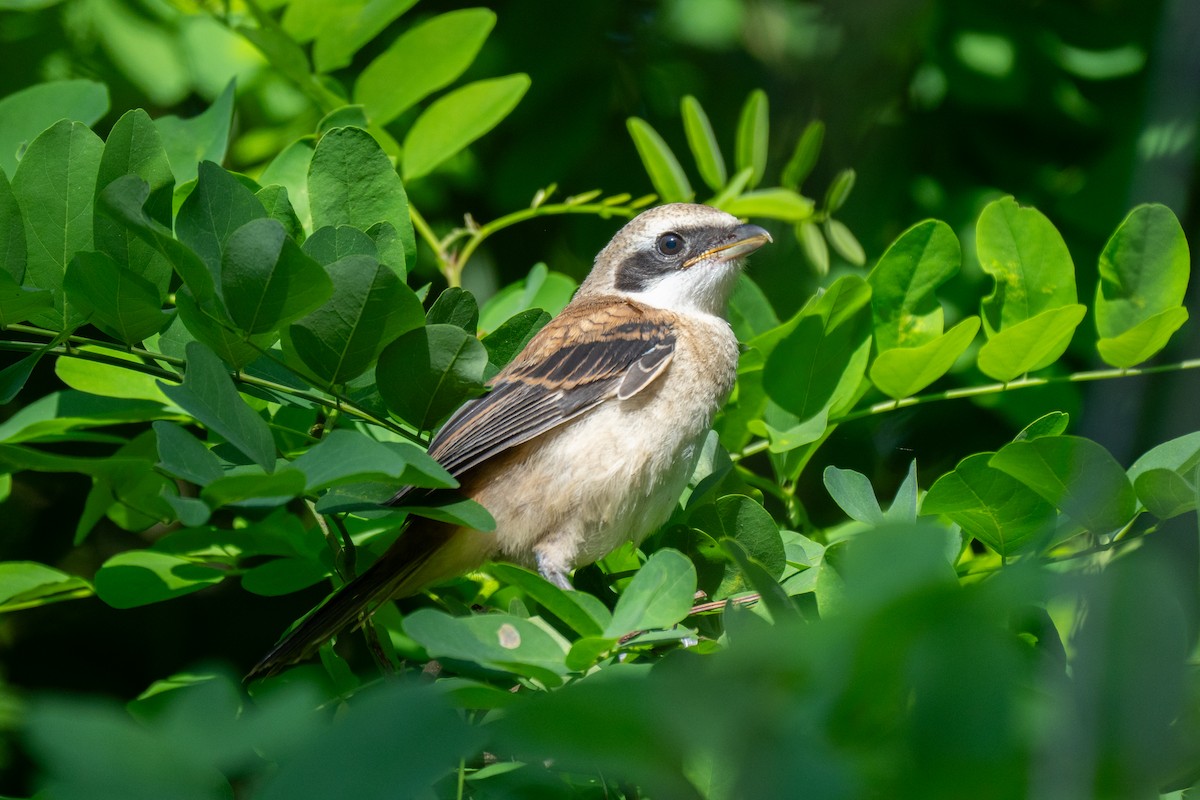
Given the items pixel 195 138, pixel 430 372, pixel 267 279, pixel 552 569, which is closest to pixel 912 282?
pixel 552 569

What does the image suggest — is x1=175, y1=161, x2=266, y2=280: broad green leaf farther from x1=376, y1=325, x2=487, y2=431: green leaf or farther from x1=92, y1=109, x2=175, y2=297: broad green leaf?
x1=376, y1=325, x2=487, y2=431: green leaf

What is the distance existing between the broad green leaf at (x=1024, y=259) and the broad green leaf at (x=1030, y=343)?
0.07 metres

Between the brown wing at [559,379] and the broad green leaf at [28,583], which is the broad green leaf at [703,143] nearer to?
the brown wing at [559,379]

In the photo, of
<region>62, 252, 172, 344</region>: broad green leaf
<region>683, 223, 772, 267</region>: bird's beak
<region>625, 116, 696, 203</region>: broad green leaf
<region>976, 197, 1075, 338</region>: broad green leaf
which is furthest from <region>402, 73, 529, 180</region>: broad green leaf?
<region>976, 197, 1075, 338</region>: broad green leaf

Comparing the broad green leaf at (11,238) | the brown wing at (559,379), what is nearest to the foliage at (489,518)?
the broad green leaf at (11,238)

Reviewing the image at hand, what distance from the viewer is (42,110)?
2.51 m

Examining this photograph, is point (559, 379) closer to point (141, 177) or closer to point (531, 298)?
point (531, 298)

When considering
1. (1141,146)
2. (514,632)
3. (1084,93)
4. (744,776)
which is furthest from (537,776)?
(1084,93)

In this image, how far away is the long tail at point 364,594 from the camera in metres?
2.25

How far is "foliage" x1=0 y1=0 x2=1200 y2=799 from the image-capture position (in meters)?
0.79

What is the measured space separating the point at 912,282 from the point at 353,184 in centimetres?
124

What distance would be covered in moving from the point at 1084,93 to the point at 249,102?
9.12ft

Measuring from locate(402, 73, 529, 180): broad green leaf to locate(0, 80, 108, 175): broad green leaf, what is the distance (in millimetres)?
768

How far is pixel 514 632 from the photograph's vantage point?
57.0 inches
